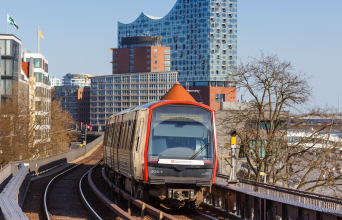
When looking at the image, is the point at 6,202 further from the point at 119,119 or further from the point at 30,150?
the point at 30,150

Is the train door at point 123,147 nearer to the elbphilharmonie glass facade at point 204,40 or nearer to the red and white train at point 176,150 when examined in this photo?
the red and white train at point 176,150

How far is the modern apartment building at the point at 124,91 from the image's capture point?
154 m

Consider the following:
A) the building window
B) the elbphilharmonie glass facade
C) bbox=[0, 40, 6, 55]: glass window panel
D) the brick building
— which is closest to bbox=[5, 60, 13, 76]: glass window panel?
bbox=[0, 40, 6, 55]: glass window panel

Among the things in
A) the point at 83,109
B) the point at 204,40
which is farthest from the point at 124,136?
the point at 83,109

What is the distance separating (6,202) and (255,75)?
21.3m

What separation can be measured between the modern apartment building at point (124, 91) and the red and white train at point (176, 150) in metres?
137

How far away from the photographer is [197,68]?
158m

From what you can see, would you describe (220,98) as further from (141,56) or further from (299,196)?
(299,196)

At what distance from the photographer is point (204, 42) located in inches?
6161

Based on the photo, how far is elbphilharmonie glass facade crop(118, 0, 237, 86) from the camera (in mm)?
154625

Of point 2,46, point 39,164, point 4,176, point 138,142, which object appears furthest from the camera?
point 2,46

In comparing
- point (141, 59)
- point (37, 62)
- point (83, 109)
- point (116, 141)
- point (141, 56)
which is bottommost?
point (116, 141)

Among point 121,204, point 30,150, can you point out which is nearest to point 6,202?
point 121,204

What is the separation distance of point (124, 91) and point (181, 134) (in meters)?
148
